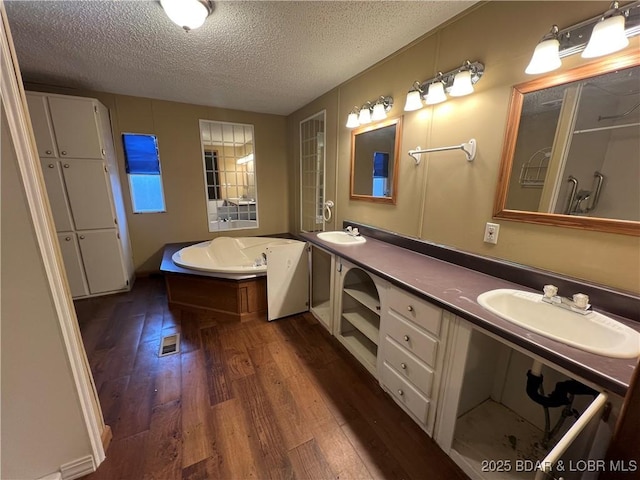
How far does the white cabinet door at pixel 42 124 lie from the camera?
231 cm

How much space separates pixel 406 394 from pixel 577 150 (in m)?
1.48

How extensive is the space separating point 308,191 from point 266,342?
2.16m

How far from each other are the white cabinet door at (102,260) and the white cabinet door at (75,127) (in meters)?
0.85

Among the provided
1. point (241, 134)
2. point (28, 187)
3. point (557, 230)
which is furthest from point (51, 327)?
point (241, 134)

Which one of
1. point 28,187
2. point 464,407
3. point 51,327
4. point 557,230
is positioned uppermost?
point 28,187

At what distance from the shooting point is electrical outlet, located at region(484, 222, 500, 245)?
140cm

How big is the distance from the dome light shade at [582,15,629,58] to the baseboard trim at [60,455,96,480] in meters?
2.77

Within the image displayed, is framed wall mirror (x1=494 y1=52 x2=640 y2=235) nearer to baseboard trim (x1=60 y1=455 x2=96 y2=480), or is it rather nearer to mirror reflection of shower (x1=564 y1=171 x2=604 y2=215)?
mirror reflection of shower (x1=564 y1=171 x2=604 y2=215)

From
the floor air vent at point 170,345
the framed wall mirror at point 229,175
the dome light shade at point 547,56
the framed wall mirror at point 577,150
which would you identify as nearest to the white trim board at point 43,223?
the floor air vent at point 170,345

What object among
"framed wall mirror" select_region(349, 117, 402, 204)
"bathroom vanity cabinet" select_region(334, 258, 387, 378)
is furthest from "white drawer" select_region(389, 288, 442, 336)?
"framed wall mirror" select_region(349, 117, 402, 204)

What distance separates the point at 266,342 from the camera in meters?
2.14

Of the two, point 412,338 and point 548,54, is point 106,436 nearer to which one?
point 412,338

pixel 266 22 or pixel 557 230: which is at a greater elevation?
pixel 266 22

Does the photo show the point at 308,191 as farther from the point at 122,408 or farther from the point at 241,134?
the point at 122,408
